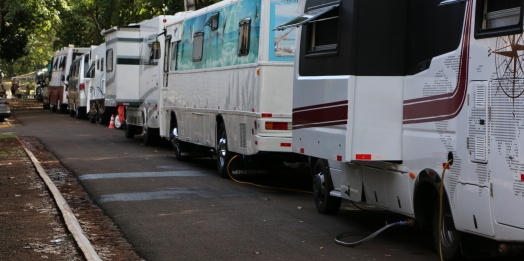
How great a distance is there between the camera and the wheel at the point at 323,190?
11031 mm

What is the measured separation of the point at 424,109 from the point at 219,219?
12.3ft

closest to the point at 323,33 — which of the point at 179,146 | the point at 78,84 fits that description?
the point at 179,146

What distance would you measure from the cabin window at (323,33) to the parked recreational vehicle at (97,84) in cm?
2025

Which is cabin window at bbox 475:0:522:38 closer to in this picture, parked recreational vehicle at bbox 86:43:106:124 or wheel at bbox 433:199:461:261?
wheel at bbox 433:199:461:261

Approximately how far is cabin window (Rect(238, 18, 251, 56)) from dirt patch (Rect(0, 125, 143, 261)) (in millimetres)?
3577

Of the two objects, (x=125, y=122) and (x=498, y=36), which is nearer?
(x=498, y=36)

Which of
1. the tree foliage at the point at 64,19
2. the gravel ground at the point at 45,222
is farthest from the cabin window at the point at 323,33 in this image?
the tree foliage at the point at 64,19

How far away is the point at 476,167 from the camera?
7227mm

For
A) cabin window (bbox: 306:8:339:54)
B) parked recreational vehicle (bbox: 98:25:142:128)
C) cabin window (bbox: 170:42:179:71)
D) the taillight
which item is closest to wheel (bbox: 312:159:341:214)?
cabin window (bbox: 306:8:339:54)

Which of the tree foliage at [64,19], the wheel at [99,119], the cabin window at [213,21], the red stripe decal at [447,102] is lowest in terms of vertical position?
the wheel at [99,119]

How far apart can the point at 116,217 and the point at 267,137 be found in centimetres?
314

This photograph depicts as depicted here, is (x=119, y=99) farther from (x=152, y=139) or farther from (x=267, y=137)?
(x=267, y=137)

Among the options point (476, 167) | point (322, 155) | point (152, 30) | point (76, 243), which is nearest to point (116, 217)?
point (76, 243)

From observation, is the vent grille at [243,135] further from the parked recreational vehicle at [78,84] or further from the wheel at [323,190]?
the parked recreational vehicle at [78,84]
